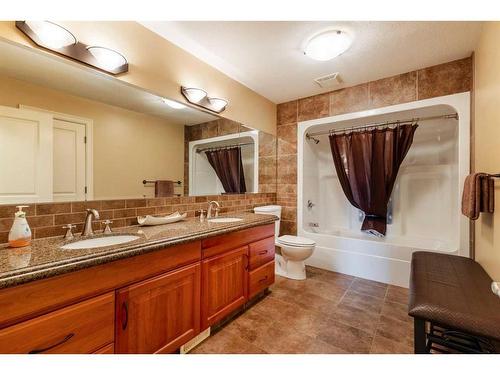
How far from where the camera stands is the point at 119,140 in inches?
62.6

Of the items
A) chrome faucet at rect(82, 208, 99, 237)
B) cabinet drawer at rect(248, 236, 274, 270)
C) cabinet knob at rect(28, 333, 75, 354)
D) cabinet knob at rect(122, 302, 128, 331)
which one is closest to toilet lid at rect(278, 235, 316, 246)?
cabinet drawer at rect(248, 236, 274, 270)

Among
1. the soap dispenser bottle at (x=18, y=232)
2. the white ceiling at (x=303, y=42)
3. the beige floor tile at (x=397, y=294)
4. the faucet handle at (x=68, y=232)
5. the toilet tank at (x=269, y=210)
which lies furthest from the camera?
the toilet tank at (x=269, y=210)

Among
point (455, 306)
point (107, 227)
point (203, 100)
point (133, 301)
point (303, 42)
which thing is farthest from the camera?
point (203, 100)

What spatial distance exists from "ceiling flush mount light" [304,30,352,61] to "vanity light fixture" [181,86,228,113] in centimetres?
91

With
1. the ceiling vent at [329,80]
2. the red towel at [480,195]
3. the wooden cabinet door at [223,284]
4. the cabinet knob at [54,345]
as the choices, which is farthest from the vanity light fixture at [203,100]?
the red towel at [480,195]

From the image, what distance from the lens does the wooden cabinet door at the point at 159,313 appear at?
1040 millimetres

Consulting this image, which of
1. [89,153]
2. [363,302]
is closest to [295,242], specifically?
[363,302]

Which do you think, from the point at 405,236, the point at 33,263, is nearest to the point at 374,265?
the point at 405,236

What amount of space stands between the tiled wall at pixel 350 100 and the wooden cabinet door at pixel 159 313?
195cm

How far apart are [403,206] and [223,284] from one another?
281 centimetres

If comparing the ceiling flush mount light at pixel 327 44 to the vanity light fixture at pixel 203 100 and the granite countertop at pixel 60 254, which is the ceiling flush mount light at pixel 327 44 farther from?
the granite countertop at pixel 60 254

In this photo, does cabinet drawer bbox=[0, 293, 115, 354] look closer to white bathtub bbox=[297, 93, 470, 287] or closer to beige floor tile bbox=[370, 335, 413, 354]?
beige floor tile bbox=[370, 335, 413, 354]

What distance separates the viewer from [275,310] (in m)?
1.85

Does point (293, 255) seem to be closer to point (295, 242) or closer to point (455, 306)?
point (295, 242)
